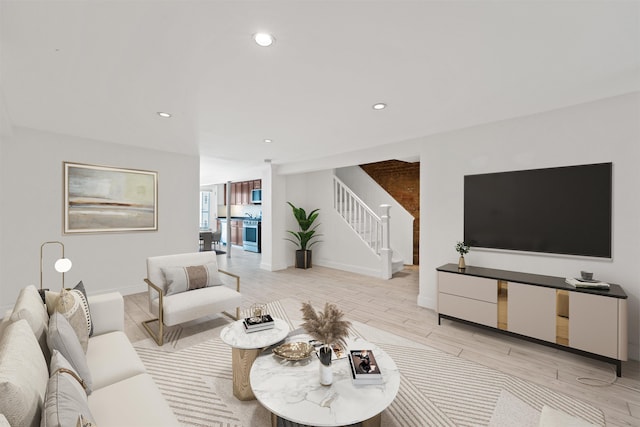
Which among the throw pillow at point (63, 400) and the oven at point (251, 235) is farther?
the oven at point (251, 235)

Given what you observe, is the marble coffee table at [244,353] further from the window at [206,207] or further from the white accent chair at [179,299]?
the window at [206,207]

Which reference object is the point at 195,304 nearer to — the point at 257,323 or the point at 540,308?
the point at 257,323

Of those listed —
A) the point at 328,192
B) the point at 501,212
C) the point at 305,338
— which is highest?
the point at 328,192

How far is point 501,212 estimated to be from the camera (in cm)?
319

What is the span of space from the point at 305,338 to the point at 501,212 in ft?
8.47

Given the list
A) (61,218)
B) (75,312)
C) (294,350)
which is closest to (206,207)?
(61,218)

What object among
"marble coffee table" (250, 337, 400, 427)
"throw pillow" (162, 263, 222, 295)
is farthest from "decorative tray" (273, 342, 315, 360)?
"throw pillow" (162, 263, 222, 295)

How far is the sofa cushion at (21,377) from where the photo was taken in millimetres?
930

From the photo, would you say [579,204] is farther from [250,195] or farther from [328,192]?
[250,195]

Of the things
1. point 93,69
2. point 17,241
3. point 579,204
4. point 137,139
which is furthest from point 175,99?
point 579,204

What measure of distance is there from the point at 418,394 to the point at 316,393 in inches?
39.0

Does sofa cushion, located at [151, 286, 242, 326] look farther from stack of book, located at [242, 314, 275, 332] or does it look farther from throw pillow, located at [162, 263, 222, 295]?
stack of book, located at [242, 314, 275, 332]

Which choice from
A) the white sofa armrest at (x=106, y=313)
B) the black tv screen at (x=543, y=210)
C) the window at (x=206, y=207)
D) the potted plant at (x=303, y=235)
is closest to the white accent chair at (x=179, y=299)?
the white sofa armrest at (x=106, y=313)

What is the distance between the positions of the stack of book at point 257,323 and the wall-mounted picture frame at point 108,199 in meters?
3.32
